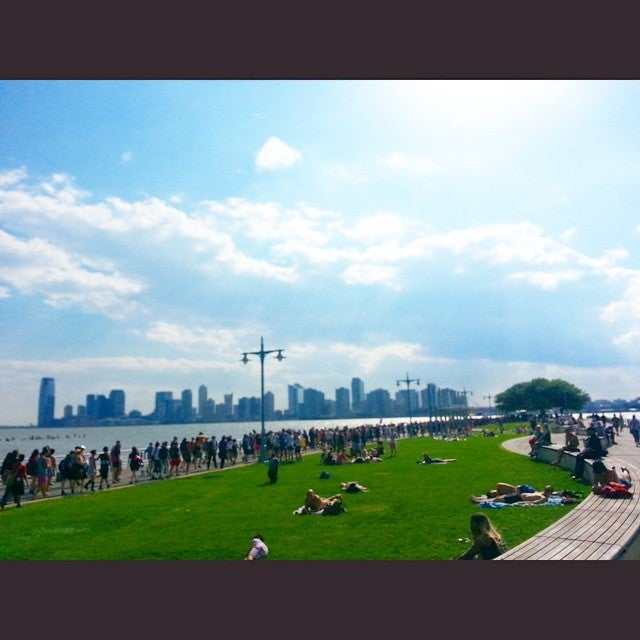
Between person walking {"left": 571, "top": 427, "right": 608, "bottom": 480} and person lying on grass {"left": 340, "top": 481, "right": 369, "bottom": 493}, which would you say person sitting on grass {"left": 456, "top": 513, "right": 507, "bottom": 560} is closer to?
person lying on grass {"left": 340, "top": 481, "right": 369, "bottom": 493}

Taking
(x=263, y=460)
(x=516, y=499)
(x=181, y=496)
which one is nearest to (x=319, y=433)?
(x=263, y=460)

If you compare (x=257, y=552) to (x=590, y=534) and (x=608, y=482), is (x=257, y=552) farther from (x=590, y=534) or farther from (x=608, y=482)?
(x=608, y=482)

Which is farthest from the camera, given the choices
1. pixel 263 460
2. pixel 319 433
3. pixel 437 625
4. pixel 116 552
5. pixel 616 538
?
pixel 319 433

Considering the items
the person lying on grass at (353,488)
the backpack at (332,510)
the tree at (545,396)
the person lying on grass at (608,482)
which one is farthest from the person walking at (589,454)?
the tree at (545,396)

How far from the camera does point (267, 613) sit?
6547 millimetres

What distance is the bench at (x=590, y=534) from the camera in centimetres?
761

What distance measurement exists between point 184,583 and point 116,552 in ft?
8.67

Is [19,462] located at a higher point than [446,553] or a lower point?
higher

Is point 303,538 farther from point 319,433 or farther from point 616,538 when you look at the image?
point 319,433

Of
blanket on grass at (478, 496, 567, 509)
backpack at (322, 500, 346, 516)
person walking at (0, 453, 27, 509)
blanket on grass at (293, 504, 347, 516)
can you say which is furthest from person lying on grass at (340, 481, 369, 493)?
person walking at (0, 453, 27, 509)

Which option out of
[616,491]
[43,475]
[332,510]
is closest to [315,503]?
[332,510]

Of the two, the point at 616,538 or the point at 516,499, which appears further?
the point at 516,499

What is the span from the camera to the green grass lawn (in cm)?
946

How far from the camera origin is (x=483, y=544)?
7.93 m
